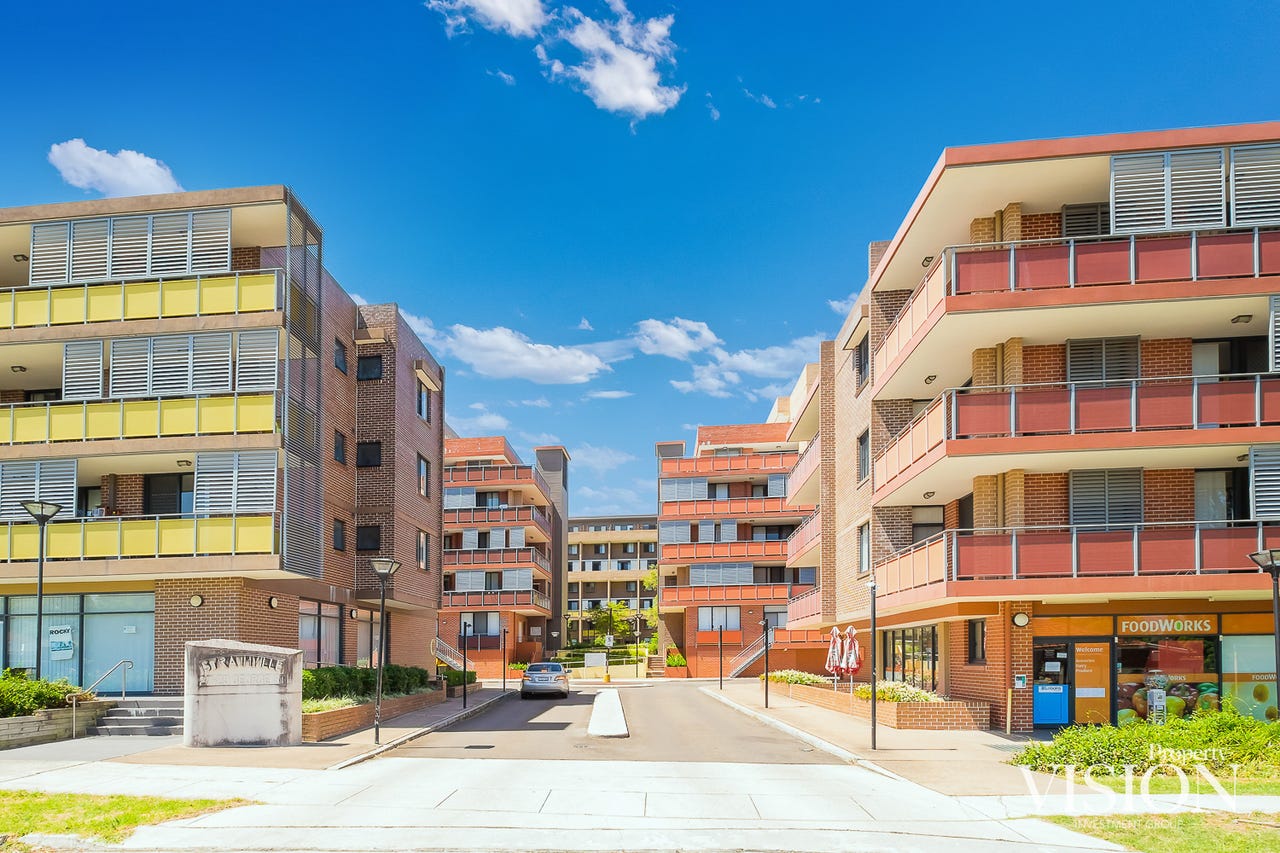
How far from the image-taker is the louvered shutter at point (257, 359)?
1105 inches

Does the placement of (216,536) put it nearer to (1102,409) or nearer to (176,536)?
(176,536)

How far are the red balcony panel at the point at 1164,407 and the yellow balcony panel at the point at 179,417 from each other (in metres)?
22.0

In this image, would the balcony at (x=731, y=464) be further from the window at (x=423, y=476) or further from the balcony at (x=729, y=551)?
the window at (x=423, y=476)

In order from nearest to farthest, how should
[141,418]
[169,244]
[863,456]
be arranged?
1. [141,418]
2. [169,244]
3. [863,456]

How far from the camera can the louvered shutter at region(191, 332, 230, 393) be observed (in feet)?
92.4

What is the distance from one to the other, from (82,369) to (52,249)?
3.32 metres

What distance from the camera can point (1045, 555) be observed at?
2309cm

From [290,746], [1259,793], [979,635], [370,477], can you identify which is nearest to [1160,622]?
[979,635]

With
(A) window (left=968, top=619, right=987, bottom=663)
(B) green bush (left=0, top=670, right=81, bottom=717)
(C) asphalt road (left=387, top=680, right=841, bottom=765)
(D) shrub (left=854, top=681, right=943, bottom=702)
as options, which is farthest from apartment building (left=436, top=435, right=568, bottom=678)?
(A) window (left=968, top=619, right=987, bottom=663)

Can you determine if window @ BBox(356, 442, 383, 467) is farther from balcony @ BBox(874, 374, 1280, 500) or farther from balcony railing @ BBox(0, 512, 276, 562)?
balcony @ BBox(874, 374, 1280, 500)

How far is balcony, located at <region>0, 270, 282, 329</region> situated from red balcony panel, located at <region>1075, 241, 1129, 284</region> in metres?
19.0

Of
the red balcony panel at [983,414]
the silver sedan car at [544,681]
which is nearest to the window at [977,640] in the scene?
the red balcony panel at [983,414]

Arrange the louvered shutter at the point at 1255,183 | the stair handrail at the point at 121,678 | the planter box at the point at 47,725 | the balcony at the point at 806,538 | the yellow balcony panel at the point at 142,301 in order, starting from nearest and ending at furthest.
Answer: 1. the planter box at the point at 47,725
2. the louvered shutter at the point at 1255,183
3. the stair handrail at the point at 121,678
4. the yellow balcony panel at the point at 142,301
5. the balcony at the point at 806,538

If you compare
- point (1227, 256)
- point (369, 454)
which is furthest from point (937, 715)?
point (369, 454)
